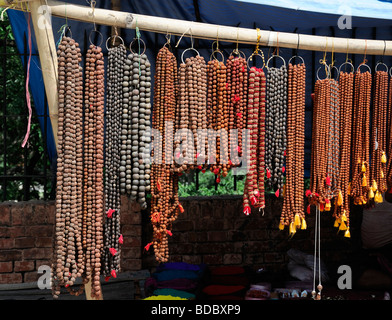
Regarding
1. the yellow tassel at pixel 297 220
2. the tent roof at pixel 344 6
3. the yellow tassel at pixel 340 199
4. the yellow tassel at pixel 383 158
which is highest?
the tent roof at pixel 344 6

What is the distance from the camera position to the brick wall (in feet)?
13.0

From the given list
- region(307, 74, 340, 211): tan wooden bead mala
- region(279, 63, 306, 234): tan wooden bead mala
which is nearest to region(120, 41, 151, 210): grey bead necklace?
region(279, 63, 306, 234): tan wooden bead mala

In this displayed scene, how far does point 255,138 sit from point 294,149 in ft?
0.98

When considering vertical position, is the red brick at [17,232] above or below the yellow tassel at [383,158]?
below

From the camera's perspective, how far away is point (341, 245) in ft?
15.0

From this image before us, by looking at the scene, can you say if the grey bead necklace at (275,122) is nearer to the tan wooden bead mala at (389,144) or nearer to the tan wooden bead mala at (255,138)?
the tan wooden bead mala at (255,138)

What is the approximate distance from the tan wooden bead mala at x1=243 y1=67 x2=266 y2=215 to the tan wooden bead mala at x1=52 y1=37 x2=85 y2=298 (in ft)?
2.90

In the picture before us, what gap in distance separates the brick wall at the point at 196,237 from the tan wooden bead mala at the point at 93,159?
1935 millimetres

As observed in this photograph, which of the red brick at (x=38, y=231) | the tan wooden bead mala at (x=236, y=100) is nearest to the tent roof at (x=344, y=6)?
the tan wooden bead mala at (x=236, y=100)

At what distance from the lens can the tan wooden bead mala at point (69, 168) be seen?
2084 mm

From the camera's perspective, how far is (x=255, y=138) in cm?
233

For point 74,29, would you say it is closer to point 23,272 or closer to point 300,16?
point 300,16

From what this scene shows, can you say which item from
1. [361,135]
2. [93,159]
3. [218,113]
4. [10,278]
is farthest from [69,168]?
[10,278]
